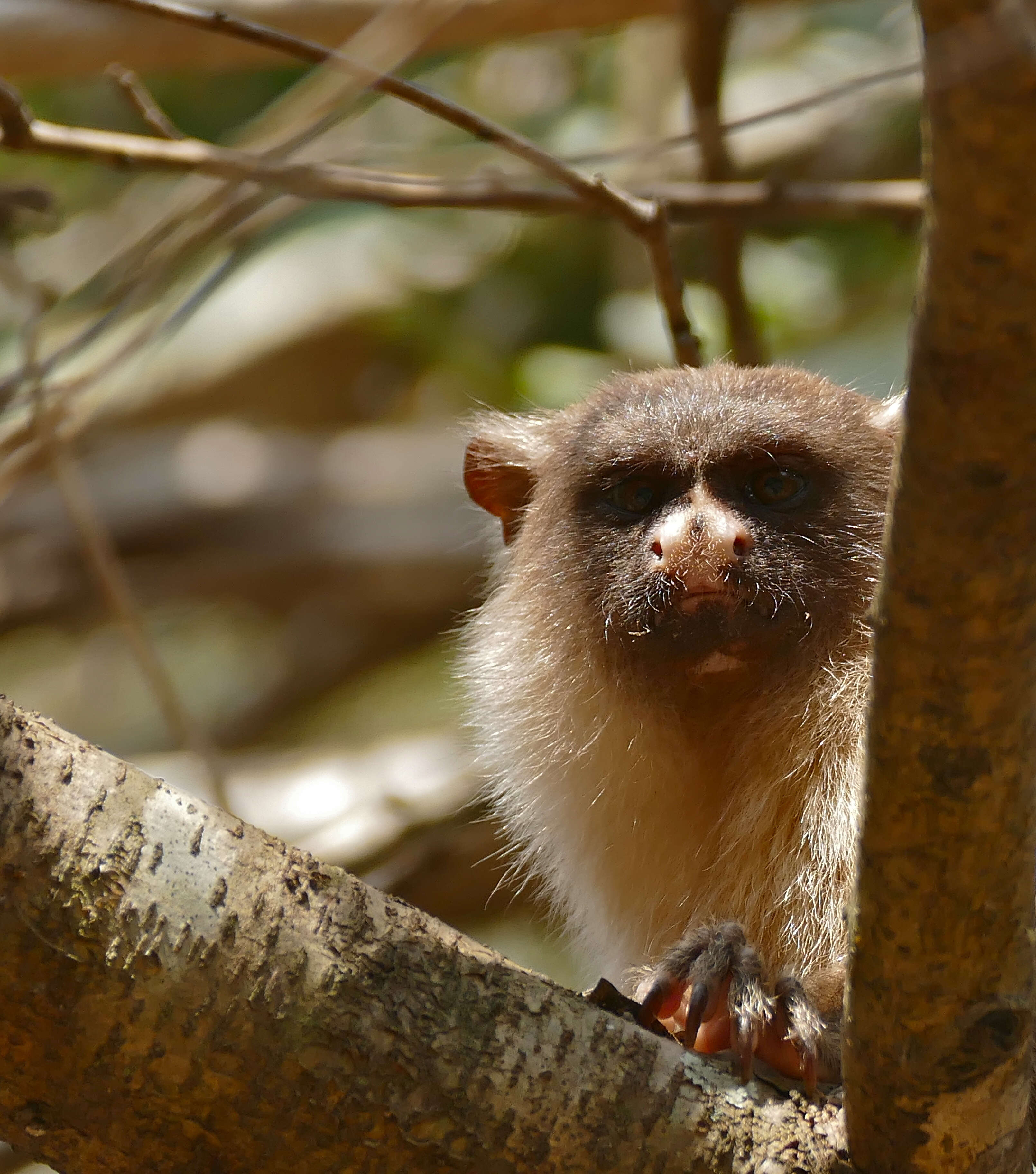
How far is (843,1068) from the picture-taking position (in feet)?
6.51

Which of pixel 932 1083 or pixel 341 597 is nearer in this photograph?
pixel 932 1083

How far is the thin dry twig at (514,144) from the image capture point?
2.49 m

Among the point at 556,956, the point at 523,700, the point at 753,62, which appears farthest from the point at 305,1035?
the point at 753,62

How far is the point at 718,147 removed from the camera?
191 inches

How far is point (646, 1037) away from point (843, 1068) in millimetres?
297

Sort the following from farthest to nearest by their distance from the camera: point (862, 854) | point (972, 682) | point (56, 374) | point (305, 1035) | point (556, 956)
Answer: point (56, 374) < point (556, 956) < point (305, 1035) < point (862, 854) < point (972, 682)

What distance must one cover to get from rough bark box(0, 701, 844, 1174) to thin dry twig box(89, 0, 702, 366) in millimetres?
1250

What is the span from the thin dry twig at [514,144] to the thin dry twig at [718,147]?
38cm

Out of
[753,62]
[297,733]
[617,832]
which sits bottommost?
[617,832]

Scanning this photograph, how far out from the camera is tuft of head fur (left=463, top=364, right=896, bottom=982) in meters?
3.06

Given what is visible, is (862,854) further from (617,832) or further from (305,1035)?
(617,832)

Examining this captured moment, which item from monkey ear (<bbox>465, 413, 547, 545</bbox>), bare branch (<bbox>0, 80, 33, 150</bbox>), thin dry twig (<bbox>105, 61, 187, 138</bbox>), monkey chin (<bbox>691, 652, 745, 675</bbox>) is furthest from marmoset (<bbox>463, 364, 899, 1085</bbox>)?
bare branch (<bbox>0, 80, 33, 150</bbox>)

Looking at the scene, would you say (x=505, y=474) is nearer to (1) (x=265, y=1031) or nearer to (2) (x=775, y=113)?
(2) (x=775, y=113)

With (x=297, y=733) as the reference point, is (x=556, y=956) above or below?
below
